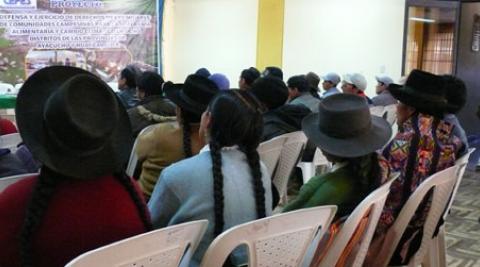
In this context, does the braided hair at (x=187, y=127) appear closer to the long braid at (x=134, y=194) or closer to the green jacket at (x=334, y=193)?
the green jacket at (x=334, y=193)

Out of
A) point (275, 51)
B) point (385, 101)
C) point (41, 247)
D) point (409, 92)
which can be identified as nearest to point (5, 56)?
point (275, 51)

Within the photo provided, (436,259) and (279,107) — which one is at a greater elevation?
(279,107)

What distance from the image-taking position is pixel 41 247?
4.23 ft

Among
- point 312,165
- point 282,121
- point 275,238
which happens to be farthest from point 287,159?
point 275,238

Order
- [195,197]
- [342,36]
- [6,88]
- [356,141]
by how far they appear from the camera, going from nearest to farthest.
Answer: [195,197] → [356,141] → [6,88] → [342,36]

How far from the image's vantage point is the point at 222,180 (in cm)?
175

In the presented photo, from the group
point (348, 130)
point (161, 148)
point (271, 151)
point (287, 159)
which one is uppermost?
point (348, 130)

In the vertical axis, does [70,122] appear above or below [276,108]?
above

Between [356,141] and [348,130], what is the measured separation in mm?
53

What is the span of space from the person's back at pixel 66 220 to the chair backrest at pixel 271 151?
1723 mm

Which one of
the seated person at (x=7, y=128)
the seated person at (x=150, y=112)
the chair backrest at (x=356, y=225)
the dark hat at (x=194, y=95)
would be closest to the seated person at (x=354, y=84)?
the seated person at (x=150, y=112)

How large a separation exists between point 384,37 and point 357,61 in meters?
0.50

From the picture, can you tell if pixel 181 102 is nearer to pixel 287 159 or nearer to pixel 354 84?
pixel 287 159

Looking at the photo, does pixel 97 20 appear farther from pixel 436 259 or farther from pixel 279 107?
pixel 436 259
